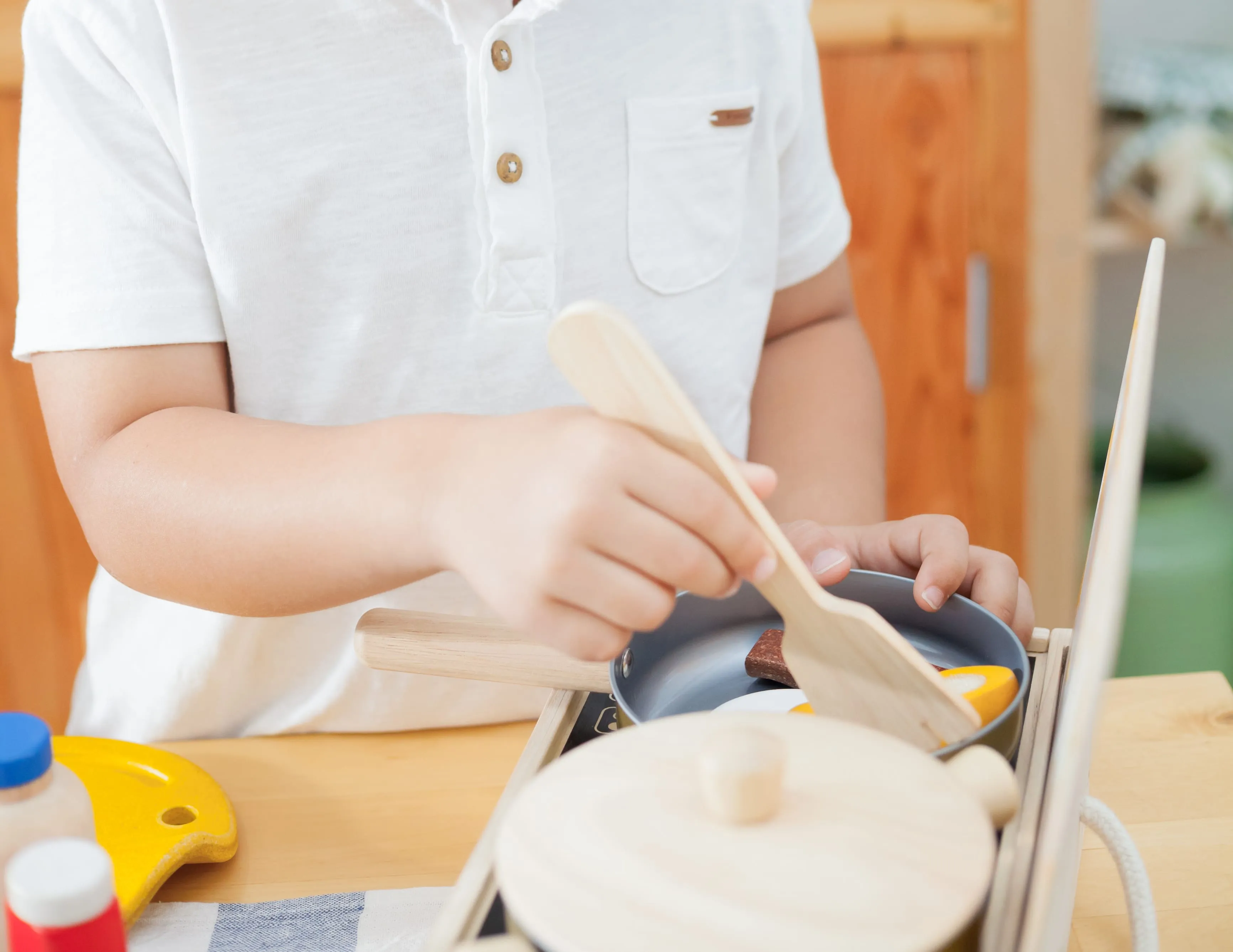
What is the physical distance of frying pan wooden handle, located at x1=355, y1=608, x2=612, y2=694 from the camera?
0.51 meters

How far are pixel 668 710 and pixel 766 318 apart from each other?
417 mm

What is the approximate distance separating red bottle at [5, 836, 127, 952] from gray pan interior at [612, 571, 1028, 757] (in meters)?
0.21

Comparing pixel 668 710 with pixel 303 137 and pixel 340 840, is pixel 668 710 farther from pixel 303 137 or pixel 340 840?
pixel 303 137

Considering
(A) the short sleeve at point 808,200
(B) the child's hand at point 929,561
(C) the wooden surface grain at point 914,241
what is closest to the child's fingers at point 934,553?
(B) the child's hand at point 929,561

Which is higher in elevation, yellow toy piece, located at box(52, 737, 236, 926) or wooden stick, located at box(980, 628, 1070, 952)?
wooden stick, located at box(980, 628, 1070, 952)

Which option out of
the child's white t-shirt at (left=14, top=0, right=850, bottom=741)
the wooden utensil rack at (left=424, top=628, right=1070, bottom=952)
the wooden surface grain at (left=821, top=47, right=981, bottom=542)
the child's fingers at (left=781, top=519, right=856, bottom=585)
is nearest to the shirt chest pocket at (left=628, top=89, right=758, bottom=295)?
the child's white t-shirt at (left=14, top=0, right=850, bottom=741)

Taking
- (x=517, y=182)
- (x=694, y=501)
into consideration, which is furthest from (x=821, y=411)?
(x=694, y=501)

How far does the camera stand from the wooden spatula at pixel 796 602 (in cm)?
36

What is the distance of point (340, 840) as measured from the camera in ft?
1.83

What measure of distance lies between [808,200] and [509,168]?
0.28 m

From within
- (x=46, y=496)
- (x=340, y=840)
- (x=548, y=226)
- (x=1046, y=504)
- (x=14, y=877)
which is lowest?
(x=1046, y=504)

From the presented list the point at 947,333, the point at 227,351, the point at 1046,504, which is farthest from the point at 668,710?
the point at 1046,504

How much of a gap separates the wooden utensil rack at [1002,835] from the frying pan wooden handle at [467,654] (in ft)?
0.04

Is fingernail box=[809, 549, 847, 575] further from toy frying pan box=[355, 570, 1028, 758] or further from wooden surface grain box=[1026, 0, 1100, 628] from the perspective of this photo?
wooden surface grain box=[1026, 0, 1100, 628]
